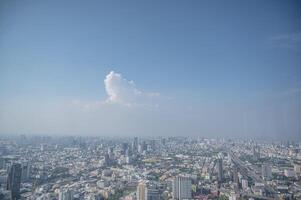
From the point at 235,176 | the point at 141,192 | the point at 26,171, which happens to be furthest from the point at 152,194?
the point at 26,171

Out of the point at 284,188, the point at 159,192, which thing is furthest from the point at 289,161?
the point at 159,192

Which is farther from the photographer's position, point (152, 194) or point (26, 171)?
point (26, 171)

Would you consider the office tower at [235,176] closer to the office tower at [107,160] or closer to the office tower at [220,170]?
the office tower at [220,170]

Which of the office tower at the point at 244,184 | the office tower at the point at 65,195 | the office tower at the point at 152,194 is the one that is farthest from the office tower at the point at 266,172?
the office tower at the point at 65,195

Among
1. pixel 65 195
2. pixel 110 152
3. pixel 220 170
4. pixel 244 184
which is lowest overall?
pixel 65 195

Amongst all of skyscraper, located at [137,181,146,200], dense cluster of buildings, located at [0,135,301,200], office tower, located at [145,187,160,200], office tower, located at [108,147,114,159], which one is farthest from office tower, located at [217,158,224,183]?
office tower, located at [108,147,114,159]

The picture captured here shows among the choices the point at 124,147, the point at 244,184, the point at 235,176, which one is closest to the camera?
the point at 244,184

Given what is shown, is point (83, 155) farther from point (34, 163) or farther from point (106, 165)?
point (34, 163)

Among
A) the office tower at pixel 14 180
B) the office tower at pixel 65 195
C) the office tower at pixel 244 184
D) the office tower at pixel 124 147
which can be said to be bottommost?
the office tower at pixel 65 195

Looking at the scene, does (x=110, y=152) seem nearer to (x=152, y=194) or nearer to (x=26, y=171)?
(x=26, y=171)
